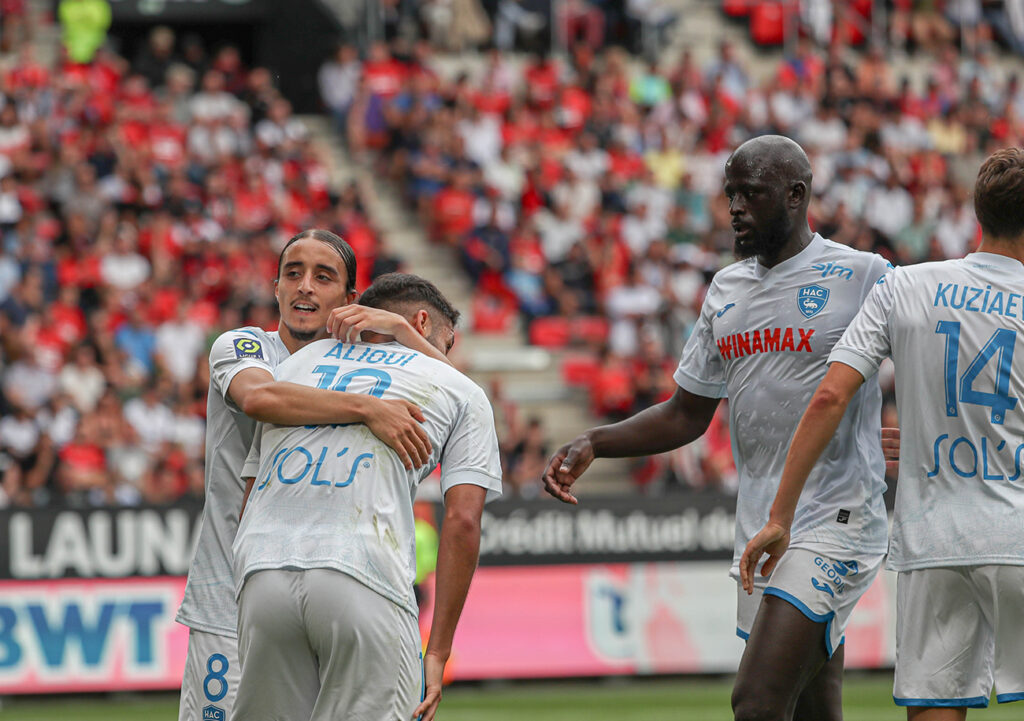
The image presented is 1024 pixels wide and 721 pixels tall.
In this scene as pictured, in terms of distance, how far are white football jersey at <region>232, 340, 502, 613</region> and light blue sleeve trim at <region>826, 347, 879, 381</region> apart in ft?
3.78

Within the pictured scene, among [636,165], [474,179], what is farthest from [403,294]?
[636,165]

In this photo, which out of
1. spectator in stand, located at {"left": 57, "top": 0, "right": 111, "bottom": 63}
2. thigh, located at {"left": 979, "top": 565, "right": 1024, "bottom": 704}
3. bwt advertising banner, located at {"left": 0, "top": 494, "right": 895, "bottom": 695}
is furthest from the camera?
spectator in stand, located at {"left": 57, "top": 0, "right": 111, "bottom": 63}

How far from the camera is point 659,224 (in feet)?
63.6

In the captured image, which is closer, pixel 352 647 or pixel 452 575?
pixel 352 647

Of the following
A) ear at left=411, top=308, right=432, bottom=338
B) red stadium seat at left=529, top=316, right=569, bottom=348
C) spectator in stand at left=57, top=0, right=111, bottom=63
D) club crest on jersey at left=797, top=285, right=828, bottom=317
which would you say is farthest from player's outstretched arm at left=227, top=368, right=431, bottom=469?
spectator in stand at left=57, top=0, right=111, bottom=63

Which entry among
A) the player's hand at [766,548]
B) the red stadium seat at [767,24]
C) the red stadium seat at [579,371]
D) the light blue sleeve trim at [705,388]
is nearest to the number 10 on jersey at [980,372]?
the player's hand at [766,548]

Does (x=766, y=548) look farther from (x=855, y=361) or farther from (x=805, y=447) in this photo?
(x=855, y=361)

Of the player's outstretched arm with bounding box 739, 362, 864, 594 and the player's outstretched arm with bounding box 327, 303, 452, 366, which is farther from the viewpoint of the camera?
the player's outstretched arm with bounding box 739, 362, 864, 594

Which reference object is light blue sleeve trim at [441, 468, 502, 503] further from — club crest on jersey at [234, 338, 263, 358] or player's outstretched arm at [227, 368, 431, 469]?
club crest on jersey at [234, 338, 263, 358]

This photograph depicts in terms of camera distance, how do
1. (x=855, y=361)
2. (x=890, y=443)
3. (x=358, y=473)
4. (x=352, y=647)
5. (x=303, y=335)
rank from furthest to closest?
(x=890, y=443), (x=303, y=335), (x=855, y=361), (x=358, y=473), (x=352, y=647)

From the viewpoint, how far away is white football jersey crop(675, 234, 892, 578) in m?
5.55

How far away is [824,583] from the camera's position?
5398mm

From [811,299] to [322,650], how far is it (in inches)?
91.4

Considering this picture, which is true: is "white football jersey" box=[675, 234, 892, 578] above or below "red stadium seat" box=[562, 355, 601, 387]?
above
